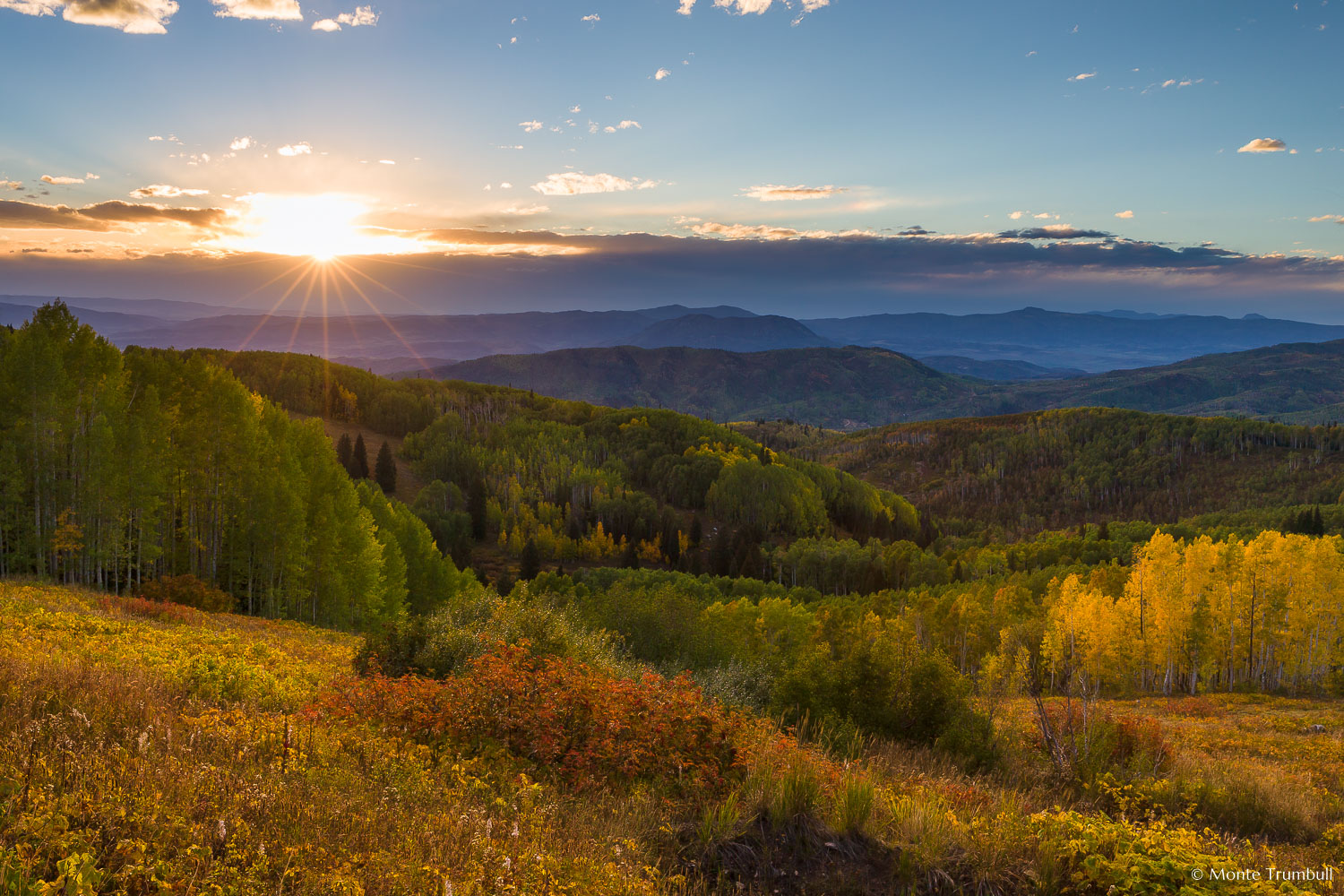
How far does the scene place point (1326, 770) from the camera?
75.2 feet

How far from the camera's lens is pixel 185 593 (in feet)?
133

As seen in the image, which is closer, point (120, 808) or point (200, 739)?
point (120, 808)

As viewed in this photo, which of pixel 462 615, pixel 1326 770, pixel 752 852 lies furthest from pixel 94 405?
pixel 1326 770

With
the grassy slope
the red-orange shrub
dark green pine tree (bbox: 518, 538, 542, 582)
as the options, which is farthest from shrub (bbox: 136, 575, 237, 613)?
dark green pine tree (bbox: 518, 538, 542, 582)

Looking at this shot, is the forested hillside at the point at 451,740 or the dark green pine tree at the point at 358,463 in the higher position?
the forested hillside at the point at 451,740

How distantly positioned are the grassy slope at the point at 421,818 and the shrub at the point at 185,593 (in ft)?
99.6

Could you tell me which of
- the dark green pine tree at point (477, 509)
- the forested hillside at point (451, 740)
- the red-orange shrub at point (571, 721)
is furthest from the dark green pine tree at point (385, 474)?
the red-orange shrub at point (571, 721)

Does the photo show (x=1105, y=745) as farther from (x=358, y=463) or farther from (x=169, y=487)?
(x=358, y=463)

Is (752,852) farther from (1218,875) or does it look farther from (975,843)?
(1218,875)

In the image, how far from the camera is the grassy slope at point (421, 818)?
6.11 meters

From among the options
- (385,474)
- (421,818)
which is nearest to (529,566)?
(385,474)

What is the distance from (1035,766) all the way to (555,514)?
170812 millimetres

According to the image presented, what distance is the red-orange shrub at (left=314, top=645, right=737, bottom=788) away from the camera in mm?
10914

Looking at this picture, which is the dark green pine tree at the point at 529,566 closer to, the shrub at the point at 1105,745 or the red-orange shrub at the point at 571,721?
the shrub at the point at 1105,745
